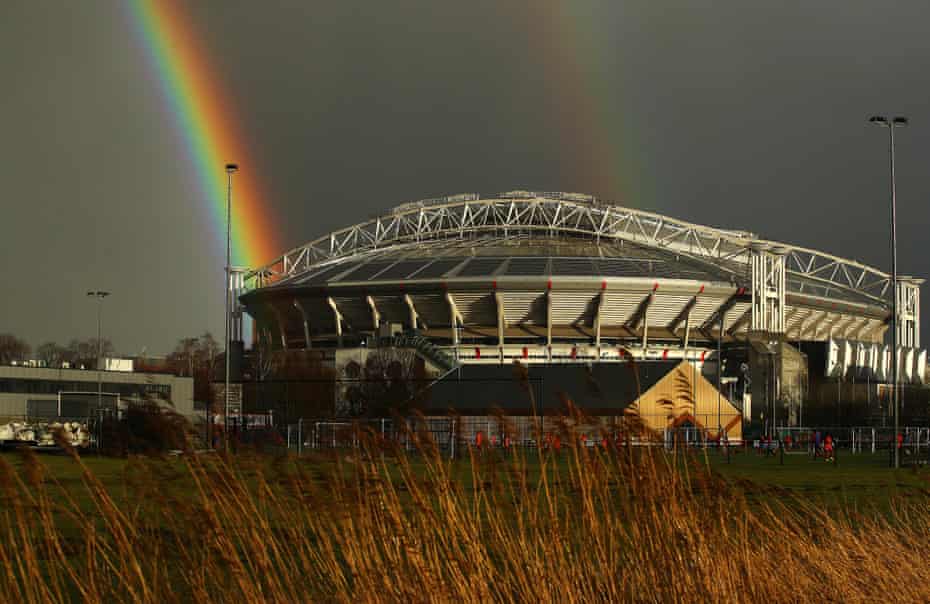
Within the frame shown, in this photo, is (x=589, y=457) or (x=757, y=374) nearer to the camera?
(x=589, y=457)

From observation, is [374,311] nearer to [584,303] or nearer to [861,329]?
[584,303]

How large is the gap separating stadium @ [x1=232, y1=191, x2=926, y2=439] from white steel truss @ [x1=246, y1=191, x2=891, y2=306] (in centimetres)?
24

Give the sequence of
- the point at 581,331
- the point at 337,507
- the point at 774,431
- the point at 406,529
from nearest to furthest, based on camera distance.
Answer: the point at 337,507
the point at 406,529
the point at 774,431
the point at 581,331

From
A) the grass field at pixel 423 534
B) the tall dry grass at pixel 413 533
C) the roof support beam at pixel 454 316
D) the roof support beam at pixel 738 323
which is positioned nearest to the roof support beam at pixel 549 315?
the roof support beam at pixel 454 316

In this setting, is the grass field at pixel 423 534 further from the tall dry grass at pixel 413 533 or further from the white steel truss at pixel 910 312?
the white steel truss at pixel 910 312

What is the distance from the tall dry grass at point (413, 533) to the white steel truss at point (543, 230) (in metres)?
90.9

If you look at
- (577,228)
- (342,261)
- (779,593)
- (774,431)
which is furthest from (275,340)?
(779,593)

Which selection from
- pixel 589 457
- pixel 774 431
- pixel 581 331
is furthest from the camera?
pixel 581 331

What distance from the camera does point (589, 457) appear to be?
8297 millimetres

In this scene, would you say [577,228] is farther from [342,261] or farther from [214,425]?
[214,425]

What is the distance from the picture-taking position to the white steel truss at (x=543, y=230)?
10250 centimetres

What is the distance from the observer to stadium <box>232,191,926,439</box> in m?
83.0

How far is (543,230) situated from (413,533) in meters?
104

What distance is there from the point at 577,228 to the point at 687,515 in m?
98.3
